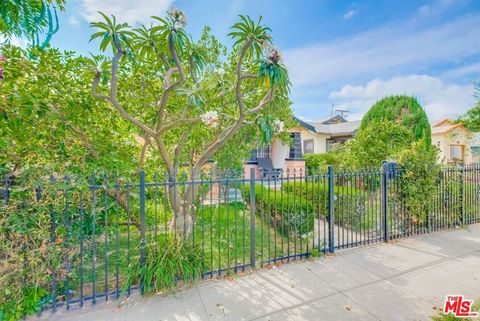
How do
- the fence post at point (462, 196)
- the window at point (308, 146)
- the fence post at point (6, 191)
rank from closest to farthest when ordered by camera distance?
the fence post at point (6, 191) < the fence post at point (462, 196) < the window at point (308, 146)

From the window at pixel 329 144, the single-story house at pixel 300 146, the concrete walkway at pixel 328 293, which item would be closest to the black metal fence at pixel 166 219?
the concrete walkway at pixel 328 293

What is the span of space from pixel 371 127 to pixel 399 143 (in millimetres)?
1231

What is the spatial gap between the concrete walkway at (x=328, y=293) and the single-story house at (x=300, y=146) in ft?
26.8

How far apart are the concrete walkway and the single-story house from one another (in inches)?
321

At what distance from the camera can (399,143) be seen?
9891mm

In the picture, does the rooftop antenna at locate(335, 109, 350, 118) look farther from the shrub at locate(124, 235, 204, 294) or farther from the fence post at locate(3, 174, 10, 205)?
the fence post at locate(3, 174, 10, 205)

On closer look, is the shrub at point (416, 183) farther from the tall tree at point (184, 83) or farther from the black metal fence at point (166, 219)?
the tall tree at point (184, 83)

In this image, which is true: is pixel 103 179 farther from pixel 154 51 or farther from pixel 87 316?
pixel 154 51

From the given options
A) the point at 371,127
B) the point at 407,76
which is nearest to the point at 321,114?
the point at 407,76

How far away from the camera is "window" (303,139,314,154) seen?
19328 mm

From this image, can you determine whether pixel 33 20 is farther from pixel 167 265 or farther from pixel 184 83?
pixel 167 265

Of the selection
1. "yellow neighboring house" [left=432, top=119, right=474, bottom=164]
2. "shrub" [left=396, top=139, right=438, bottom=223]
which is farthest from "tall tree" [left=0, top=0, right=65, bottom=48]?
"yellow neighboring house" [left=432, top=119, right=474, bottom=164]

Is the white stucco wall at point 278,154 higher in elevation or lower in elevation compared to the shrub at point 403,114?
lower

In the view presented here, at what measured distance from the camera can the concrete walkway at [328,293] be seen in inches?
115
